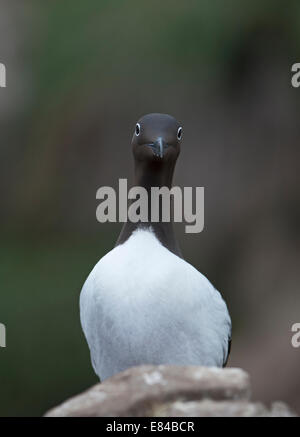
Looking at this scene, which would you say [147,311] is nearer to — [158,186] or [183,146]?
[158,186]

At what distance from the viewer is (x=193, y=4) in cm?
1102

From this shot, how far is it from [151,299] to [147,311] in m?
0.06

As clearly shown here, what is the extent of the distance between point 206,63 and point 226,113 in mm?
659

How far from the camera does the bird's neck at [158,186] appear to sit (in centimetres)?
514

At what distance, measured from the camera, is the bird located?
4.76 metres

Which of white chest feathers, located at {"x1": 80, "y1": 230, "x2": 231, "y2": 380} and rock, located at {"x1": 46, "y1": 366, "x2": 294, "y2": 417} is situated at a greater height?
white chest feathers, located at {"x1": 80, "y1": 230, "x2": 231, "y2": 380}

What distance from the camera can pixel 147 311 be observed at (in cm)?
473

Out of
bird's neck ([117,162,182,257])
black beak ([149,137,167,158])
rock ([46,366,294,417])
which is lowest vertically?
rock ([46,366,294,417])

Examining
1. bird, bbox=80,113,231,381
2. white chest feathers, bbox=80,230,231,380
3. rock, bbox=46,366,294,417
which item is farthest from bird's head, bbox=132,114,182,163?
rock, bbox=46,366,294,417

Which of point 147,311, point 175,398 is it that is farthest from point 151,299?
point 175,398

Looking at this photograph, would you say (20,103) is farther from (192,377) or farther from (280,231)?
(192,377)

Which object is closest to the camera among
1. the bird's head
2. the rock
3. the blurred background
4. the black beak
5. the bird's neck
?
the rock

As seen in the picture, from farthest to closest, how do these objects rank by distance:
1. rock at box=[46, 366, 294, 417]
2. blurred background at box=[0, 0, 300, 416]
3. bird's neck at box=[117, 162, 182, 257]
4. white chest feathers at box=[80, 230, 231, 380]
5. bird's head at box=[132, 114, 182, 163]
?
1. blurred background at box=[0, 0, 300, 416]
2. bird's neck at box=[117, 162, 182, 257]
3. bird's head at box=[132, 114, 182, 163]
4. white chest feathers at box=[80, 230, 231, 380]
5. rock at box=[46, 366, 294, 417]

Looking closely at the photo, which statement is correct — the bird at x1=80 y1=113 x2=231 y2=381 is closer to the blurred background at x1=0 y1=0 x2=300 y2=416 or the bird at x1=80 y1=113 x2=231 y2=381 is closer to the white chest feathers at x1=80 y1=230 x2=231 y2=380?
the white chest feathers at x1=80 y1=230 x2=231 y2=380
